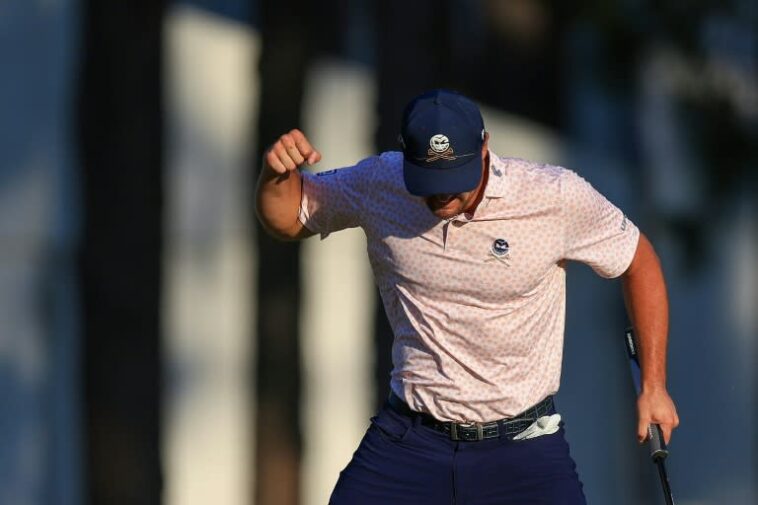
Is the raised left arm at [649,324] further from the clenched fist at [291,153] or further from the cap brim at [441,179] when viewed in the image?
the clenched fist at [291,153]

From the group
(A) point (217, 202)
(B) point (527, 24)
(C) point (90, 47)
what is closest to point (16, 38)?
(C) point (90, 47)

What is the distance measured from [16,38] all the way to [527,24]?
2.27 metres

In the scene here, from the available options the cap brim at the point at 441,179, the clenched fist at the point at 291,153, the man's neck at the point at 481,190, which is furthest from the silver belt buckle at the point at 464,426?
the clenched fist at the point at 291,153

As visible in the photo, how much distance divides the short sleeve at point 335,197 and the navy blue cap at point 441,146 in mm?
344

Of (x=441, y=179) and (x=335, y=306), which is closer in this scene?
(x=441, y=179)

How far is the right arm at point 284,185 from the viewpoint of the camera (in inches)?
191

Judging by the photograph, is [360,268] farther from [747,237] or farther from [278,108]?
[747,237]

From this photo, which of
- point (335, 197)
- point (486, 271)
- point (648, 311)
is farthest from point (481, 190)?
point (648, 311)

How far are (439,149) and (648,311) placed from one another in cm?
94

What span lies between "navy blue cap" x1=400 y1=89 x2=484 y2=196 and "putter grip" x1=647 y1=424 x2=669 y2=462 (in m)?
0.97

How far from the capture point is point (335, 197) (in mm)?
5211

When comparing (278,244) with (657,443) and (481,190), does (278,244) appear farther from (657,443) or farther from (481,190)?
(657,443)

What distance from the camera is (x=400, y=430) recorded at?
16.8ft

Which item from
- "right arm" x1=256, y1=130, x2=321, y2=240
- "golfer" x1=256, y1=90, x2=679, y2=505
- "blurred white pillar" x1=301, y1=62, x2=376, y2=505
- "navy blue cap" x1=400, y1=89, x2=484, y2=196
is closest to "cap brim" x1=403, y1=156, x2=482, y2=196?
"navy blue cap" x1=400, y1=89, x2=484, y2=196
